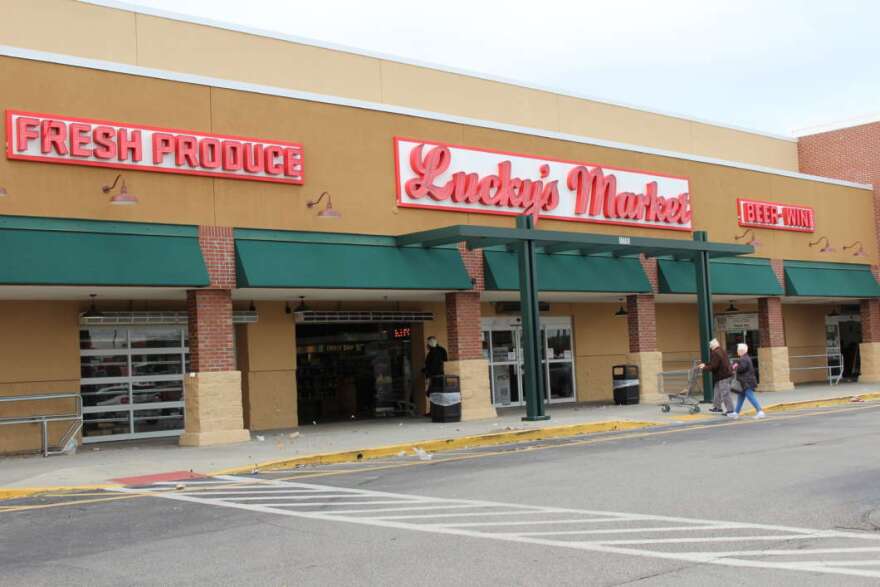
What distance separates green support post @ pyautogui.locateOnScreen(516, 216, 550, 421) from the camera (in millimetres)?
21266

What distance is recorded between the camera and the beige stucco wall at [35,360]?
1933cm

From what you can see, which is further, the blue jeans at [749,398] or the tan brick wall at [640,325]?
the tan brick wall at [640,325]

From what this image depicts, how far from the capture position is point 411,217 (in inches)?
891

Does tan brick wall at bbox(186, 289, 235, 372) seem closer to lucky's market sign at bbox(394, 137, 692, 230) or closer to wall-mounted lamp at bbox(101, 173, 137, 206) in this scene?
wall-mounted lamp at bbox(101, 173, 137, 206)

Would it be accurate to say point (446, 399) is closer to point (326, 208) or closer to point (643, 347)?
point (326, 208)

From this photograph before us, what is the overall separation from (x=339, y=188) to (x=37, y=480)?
9.32 meters

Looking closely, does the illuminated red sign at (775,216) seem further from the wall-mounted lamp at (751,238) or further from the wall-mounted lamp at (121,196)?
the wall-mounted lamp at (121,196)

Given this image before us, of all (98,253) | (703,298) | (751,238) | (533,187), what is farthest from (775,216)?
(98,253)

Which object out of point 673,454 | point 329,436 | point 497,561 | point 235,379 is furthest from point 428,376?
point 497,561

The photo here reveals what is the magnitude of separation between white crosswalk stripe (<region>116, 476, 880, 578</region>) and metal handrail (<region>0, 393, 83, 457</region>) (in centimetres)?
656

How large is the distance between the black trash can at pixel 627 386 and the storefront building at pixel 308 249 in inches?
16.9

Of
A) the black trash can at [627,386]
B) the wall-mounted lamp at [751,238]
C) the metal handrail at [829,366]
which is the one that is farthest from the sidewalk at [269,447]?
the metal handrail at [829,366]

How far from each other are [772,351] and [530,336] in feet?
42.1

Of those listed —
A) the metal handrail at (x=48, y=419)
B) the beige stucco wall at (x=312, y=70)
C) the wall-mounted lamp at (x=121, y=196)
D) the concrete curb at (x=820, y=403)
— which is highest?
the beige stucco wall at (x=312, y=70)
